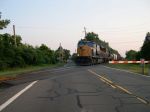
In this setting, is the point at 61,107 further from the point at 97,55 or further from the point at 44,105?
the point at 97,55

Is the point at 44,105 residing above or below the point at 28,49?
below

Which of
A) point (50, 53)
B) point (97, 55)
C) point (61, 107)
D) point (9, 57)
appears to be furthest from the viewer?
point (50, 53)

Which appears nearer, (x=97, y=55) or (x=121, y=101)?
(x=121, y=101)

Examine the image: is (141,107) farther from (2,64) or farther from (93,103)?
(2,64)

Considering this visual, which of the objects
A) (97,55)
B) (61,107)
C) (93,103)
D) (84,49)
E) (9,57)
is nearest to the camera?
(61,107)

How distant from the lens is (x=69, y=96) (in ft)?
50.2

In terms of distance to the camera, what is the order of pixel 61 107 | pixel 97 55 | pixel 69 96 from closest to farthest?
pixel 61 107 → pixel 69 96 → pixel 97 55

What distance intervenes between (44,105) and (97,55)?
2175 inches

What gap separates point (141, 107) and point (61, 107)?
249 cm

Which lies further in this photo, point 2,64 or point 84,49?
point 84,49

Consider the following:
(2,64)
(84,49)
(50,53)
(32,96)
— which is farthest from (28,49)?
(32,96)

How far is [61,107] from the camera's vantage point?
12.2 meters

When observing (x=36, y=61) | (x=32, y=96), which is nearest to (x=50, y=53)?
(x=36, y=61)

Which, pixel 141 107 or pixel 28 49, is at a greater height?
pixel 28 49
